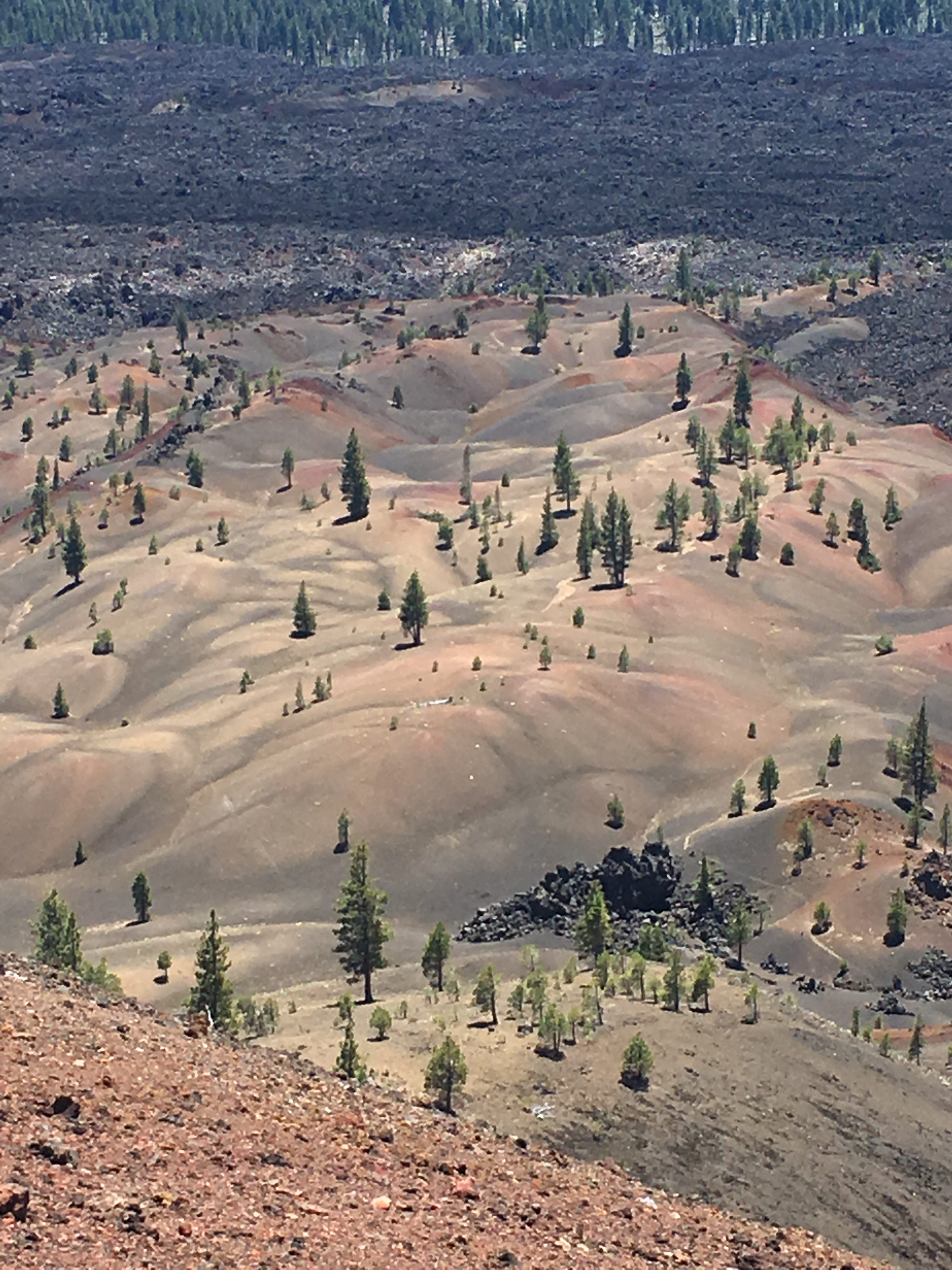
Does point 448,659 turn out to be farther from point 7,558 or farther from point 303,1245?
point 303,1245

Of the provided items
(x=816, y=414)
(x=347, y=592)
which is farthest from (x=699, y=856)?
(x=816, y=414)

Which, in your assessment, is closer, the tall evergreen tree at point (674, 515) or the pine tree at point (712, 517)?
the tall evergreen tree at point (674, 515)

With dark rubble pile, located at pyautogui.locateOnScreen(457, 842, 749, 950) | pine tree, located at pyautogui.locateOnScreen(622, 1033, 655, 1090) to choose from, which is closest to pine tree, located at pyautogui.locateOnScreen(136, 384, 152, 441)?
dark rubble pile, located at pyautogui.locateOnScreen(457, 842, 749, 950)

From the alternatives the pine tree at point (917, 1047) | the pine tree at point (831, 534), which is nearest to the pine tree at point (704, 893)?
the pine tree at point (917, 1047)

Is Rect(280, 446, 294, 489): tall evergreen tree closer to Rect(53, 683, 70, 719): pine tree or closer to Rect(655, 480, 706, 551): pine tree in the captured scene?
Rect(655, 480, 706, 551): pine tree

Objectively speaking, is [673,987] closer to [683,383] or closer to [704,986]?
[704,986]

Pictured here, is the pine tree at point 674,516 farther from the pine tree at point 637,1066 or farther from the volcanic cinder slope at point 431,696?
the pine tree at point 637,1066

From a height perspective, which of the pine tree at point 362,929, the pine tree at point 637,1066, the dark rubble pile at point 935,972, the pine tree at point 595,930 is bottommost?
the dark rubble pile at point 935,972

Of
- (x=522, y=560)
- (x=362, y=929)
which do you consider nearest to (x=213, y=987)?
(x=362, y=929)
